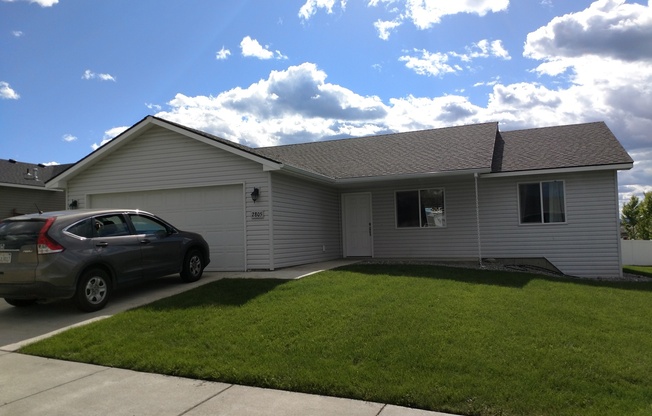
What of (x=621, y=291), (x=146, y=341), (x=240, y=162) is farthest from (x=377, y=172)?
(x=146, y=341)

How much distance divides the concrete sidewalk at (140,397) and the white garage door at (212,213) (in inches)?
251

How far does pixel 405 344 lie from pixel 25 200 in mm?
22780

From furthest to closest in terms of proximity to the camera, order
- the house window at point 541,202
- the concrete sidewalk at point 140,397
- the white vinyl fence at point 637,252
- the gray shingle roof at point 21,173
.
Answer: the white vinyl fence at point 637,252, the gray shingle roof at point 21,173, the house window at point 541,202, the concrete sidewalk at point 140,397

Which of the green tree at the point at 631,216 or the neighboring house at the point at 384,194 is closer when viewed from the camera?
the neighboring house at the point at 384,194

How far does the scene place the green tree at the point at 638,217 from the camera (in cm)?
3303

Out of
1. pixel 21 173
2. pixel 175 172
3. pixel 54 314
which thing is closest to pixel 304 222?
pixel 175 172

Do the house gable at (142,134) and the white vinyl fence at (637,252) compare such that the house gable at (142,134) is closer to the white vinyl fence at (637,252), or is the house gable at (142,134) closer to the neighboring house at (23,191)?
the neighboring house at (23,191)

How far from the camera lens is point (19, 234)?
24.7ft

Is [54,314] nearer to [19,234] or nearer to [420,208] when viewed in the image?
[19,234]

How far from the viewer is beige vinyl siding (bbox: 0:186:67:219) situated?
2130 cm

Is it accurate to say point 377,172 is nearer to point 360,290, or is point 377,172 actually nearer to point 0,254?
point 360,290

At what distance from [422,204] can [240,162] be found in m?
6.36

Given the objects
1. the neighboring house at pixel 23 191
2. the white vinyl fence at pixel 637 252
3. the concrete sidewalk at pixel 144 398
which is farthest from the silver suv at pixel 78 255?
the white vinyl fence at pixel 637 252

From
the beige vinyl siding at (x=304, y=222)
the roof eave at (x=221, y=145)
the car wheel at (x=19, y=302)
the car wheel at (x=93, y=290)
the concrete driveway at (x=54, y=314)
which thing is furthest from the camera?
the beige vinyl siding at (x=304, y=222)
